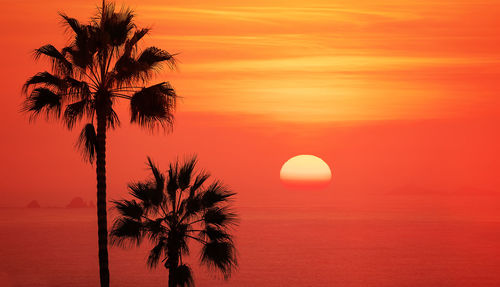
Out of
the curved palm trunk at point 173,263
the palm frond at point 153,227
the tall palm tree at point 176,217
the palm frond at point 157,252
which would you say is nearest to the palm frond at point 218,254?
the tall palm tree at point 176,217

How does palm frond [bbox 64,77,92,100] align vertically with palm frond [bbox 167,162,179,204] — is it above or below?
above

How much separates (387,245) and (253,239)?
26.2 metres

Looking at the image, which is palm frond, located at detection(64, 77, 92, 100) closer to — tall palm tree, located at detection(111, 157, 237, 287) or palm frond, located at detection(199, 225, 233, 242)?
tall palm tree, located at detection(111, 157, 237, 287)

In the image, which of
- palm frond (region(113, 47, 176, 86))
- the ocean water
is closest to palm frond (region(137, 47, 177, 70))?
palm frond (region(113, 47, 176, 86))

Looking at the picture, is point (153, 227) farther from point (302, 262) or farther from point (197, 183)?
point (302, 262)

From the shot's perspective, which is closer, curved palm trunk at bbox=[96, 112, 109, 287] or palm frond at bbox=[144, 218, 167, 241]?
curved palm trunk at bbox=[96, 112, 109, 287]

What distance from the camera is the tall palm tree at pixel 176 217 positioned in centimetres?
2491

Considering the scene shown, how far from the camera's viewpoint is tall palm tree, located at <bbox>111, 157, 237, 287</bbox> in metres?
24.9

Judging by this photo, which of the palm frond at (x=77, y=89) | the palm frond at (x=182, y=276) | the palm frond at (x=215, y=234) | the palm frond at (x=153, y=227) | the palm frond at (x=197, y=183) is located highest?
the palm frond at (x=77, y=89)

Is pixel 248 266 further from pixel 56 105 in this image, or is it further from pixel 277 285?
pixel 56 105

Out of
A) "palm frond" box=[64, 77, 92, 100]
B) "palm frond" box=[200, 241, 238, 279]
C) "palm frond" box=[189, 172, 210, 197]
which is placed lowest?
"palm frond" box=[200, 241, 238, 279]

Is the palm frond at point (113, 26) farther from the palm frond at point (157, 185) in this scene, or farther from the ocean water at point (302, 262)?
the ocean water at point (302, 262)

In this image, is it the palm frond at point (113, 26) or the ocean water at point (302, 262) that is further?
the ocean water at point (302, 262)

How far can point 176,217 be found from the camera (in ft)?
83.0
